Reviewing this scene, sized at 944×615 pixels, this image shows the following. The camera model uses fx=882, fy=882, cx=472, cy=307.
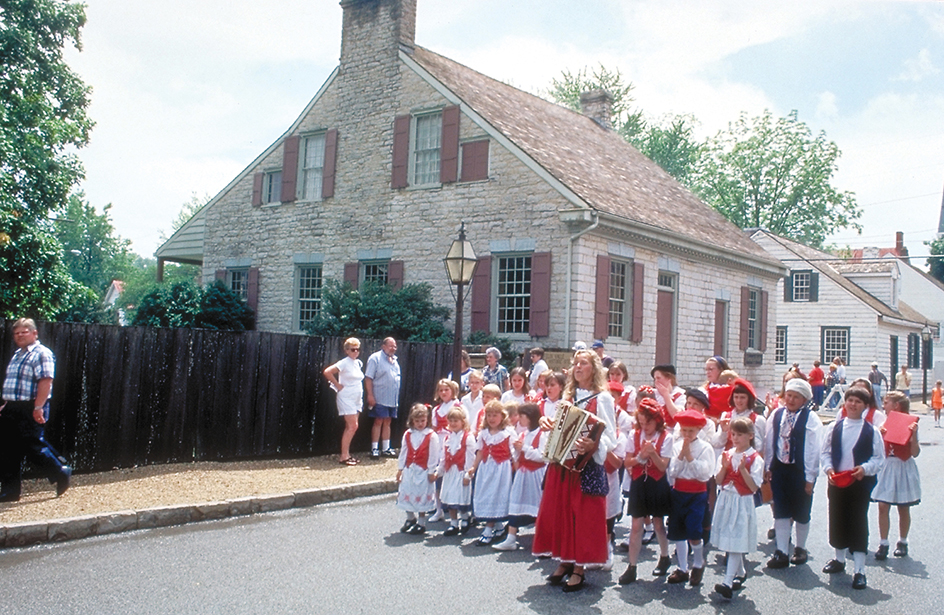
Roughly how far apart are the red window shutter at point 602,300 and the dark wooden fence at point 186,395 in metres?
5.86

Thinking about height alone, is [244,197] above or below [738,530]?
above

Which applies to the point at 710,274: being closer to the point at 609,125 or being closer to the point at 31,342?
the point at 609,125

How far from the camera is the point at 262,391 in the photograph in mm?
11633

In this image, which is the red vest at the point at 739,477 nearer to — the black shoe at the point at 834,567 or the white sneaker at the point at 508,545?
the black shoe at the point at 834,567

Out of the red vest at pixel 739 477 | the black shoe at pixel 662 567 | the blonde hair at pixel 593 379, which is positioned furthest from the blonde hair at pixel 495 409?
the red vest at pixel 739 477

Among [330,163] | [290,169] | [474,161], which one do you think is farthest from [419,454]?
[290,169]

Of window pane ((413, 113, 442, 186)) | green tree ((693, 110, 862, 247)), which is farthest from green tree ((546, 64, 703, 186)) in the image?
window pane ((413, 113, 442, 186))

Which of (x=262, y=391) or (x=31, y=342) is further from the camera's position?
(x=262, y=391)

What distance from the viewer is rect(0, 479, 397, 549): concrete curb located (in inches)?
270

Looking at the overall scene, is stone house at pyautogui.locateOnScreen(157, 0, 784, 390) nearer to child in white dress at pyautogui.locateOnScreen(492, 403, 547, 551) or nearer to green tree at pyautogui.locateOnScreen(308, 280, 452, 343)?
green tree at pyautogui.locateOnScreen(308, 280, 452, 343)

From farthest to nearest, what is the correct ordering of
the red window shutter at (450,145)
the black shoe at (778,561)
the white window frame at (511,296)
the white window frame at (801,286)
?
the white window frame at (801,286), the red window shutter at (450,145), the white window frame at (511,296), the black shoe at (778,561)

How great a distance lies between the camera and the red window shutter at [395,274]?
1967cm

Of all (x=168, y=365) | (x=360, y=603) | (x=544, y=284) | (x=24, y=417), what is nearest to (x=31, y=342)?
(x=24, y=417)

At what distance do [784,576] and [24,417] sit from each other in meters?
6.68
